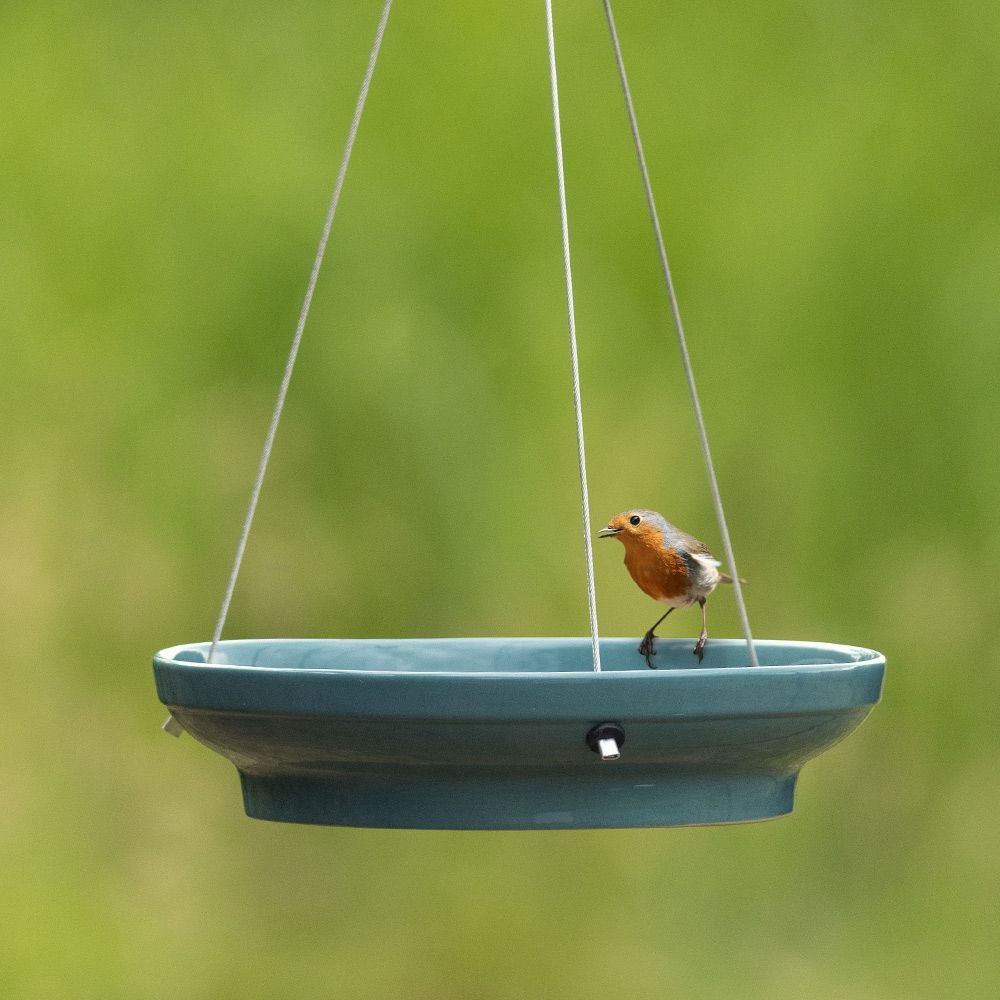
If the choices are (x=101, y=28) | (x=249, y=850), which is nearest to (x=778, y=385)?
(x=249, y=850)

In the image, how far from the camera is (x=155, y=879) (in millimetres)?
3619

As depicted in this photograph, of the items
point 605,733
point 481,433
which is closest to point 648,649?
point 605,733

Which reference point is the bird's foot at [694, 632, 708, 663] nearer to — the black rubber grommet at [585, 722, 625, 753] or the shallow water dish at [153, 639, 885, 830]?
the shallow water dish at [153, 639, 885, 830]

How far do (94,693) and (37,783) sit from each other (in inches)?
9.5

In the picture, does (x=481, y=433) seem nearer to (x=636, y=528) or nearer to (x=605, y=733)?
(x=636, y=528)

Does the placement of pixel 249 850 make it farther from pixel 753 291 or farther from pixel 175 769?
pixel 753 291

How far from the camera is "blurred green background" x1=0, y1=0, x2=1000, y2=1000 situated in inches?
143

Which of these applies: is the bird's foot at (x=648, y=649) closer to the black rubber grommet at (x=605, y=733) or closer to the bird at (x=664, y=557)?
the bird at (x=664, y=557)

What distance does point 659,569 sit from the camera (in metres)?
Answer: 1.77

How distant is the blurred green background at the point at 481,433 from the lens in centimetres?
363

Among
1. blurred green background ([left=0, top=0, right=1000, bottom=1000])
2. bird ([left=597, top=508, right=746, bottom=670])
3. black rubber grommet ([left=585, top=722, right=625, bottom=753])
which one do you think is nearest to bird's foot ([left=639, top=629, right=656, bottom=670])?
bird ([left=597, top=508, right=746, bottom=670])

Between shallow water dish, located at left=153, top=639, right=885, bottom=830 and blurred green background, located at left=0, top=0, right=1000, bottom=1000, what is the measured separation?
2.23 m

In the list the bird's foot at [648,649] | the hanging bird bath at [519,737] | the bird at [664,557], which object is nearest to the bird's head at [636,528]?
the bird at [664,557]

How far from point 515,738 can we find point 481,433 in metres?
2.59
